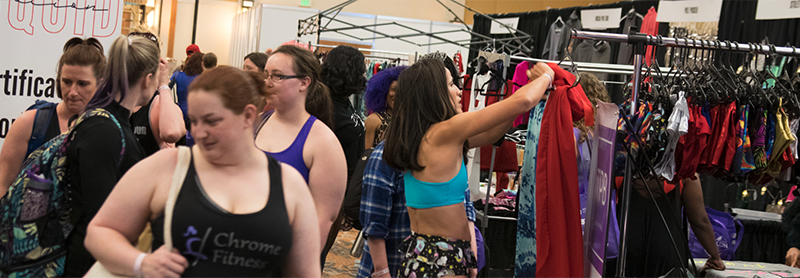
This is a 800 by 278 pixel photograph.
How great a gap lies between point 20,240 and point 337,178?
922 mm

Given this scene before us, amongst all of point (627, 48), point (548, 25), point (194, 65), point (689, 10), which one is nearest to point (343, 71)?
point (194, 65)

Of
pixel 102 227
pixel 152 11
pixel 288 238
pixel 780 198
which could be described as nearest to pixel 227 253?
pixel 288 238

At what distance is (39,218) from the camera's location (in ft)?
5.42

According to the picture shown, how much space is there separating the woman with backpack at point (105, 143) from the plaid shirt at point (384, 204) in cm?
90

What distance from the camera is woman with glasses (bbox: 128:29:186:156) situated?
2.44 m

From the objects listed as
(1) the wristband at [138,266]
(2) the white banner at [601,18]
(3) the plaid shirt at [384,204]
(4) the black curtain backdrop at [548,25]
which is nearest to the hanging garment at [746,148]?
(3) the plaid shirt at [384,204]

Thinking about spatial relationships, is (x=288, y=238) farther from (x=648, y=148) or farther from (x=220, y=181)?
(x=648, y=148)

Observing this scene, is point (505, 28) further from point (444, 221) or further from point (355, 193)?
point (444, 221)

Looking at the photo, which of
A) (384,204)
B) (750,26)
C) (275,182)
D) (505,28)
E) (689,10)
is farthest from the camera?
(505,28)

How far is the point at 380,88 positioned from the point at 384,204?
4.07 feet

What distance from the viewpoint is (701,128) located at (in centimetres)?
263

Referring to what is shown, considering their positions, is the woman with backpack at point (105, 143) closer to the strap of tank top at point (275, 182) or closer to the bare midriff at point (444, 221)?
the strap of tank top at point (275, 182)

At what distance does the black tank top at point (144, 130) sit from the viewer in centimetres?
246

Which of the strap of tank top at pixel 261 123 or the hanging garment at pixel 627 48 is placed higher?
the hanging garment at pixel 627 48
